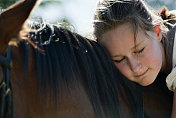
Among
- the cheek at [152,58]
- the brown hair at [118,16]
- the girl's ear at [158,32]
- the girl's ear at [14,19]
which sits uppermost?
the girl's ear at [14,19]

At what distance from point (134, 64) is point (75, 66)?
33cm

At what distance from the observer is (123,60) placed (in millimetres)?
1404

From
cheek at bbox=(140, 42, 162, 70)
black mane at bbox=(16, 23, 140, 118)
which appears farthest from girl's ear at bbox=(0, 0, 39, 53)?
cheek at bbox=(140, 42, 162, 70)

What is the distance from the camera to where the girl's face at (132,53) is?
1.36 metres

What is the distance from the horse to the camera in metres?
0.98

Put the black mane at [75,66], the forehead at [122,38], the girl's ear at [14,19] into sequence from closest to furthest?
the girl's ear at [14,19] → the black mane at [75,66] → the forehead at [122,38]

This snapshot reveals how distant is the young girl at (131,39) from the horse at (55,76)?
0.22 ft

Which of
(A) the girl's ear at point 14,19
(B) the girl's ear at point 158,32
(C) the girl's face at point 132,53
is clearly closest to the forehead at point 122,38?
(C) the girl's face at point 132,53

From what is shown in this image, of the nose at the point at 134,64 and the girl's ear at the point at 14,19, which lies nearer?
the girl's ear at the point at 14,19

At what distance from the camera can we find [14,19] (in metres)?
0.95

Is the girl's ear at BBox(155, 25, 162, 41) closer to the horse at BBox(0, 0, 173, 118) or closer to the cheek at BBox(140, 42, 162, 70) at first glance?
the cheek at BBox(140, 42, 162, 70)

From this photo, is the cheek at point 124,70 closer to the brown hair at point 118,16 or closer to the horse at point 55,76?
the horse at point 55,76

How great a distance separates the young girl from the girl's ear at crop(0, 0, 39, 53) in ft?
1.78

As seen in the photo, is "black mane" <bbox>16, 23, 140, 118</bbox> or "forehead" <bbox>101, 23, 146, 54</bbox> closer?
"black mane" <bbox>16, 23, 140, 118</bbox>
